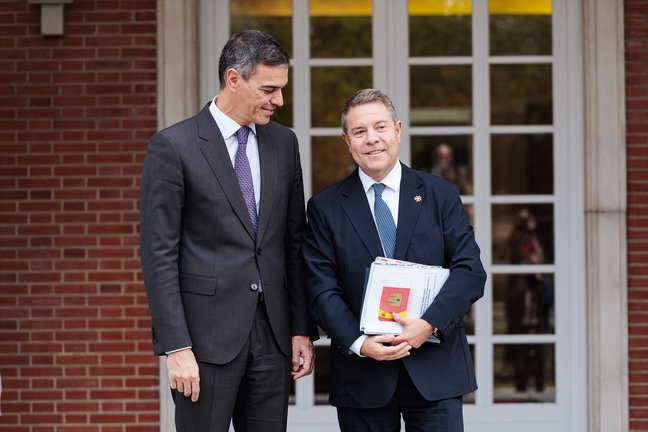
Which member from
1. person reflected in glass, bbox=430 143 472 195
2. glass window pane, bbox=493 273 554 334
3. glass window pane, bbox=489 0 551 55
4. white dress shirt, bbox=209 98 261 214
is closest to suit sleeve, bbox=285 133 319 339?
white dress shirt, bbox=209 98 261 214

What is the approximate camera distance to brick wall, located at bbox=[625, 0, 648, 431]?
5.27m

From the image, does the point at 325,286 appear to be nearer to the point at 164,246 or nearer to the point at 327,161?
the point at 164,246

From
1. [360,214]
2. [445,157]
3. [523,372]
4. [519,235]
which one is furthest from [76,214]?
[445,157]

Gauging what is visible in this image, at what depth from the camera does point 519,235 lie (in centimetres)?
709

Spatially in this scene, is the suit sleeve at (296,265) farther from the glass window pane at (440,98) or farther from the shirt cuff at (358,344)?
the glass window pane at (440,98)

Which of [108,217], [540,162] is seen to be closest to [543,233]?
[540,162]

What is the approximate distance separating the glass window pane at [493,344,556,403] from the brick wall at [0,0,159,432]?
2.19 metres

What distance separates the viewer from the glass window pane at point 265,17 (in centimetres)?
586

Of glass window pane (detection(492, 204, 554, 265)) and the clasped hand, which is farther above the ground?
Answer: glass window pane (detection(492, 204, 554, 265))

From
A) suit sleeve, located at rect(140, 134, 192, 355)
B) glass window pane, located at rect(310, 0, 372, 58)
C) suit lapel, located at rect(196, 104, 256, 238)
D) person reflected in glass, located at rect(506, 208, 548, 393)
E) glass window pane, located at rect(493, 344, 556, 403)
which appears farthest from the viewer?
person reflected in glass, located at rect(506, 208, 548, 393)

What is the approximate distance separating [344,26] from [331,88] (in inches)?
22.9

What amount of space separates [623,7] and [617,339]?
5.93 ft

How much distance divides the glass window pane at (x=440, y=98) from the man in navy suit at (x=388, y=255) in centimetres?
368

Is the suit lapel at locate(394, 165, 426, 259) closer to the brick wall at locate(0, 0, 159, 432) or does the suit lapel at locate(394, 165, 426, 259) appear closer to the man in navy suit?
the man in navy suit
